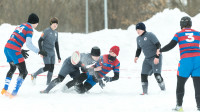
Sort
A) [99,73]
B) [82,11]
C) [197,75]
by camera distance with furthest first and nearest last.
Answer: [82,11] → [99,73] → [197,75]

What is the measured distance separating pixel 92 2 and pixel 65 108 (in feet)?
80.0

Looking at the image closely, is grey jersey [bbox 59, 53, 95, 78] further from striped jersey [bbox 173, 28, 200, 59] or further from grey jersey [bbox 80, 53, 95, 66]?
striped jersey [bbox 173, 28, 200, 59]

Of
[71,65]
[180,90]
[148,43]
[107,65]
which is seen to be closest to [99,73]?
[107,65]

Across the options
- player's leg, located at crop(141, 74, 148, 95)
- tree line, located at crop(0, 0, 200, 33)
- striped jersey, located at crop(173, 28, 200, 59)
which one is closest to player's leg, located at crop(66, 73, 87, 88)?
player's leg, located at crop(141, 74, 148, 95)

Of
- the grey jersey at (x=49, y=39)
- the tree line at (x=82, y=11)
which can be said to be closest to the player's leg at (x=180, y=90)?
the grey jersey at (x=49, y=39)

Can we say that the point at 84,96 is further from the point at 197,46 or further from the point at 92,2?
the point at 92,2

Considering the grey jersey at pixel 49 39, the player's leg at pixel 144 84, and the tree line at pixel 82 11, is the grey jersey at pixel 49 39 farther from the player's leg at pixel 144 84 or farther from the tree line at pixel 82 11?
the tree line at pixel 82 11

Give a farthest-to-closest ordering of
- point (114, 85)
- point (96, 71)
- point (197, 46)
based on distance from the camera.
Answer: point (114, 85), point (96, 71), point (197, 46)

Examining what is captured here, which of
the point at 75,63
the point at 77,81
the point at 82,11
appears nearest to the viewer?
the point at 75,63

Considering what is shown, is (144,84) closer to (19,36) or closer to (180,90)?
(180,90)

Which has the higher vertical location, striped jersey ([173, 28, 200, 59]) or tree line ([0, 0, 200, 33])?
tree line ([0, 0, 200, 33])

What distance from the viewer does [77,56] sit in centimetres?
616

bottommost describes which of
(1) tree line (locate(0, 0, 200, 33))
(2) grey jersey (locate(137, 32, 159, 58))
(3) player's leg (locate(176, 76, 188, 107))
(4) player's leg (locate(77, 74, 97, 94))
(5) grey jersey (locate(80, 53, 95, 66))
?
(4) player's leg (locate(77, 74, 97, 94))

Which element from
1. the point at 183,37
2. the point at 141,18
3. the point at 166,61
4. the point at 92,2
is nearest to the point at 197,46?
the point at 183,37
